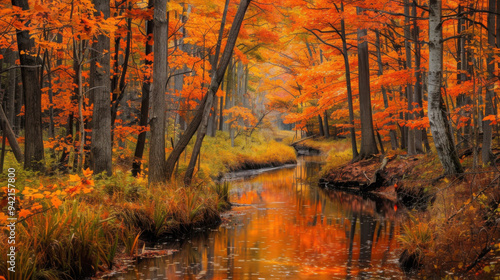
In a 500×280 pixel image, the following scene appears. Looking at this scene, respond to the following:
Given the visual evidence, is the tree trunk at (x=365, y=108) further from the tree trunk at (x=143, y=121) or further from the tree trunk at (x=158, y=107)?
Result: the tree trunk at (x=158, y=107)

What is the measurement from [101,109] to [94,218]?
138 inches

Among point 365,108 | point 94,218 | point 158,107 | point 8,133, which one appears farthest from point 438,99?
point 8,133

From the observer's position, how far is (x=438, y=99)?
8516 mm

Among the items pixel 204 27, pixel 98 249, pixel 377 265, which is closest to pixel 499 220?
pixel 377 265

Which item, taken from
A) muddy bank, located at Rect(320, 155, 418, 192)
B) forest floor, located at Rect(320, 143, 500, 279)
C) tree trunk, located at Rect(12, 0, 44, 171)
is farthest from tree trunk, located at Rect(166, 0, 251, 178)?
muddy bank, located at Rect(320, 155, 418, 192)

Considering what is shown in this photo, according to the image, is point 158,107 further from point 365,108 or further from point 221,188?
point 365,108

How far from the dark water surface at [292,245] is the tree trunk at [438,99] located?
1.73 m

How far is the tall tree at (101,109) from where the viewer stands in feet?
29.5

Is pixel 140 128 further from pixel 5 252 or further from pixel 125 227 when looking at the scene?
pixel 5 252

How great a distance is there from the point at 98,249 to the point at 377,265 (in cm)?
382

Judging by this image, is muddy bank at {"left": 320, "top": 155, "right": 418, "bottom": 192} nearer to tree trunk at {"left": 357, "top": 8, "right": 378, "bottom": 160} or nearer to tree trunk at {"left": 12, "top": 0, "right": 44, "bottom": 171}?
tree trunk at {"left": 357, "top": 8, "right": 378, "bottom": 160}

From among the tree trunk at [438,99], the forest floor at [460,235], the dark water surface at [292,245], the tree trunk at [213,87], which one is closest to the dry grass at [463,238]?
the forest floor at [460,235]

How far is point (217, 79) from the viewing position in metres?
10.5

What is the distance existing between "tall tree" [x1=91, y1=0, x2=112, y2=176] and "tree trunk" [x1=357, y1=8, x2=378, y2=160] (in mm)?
9760
